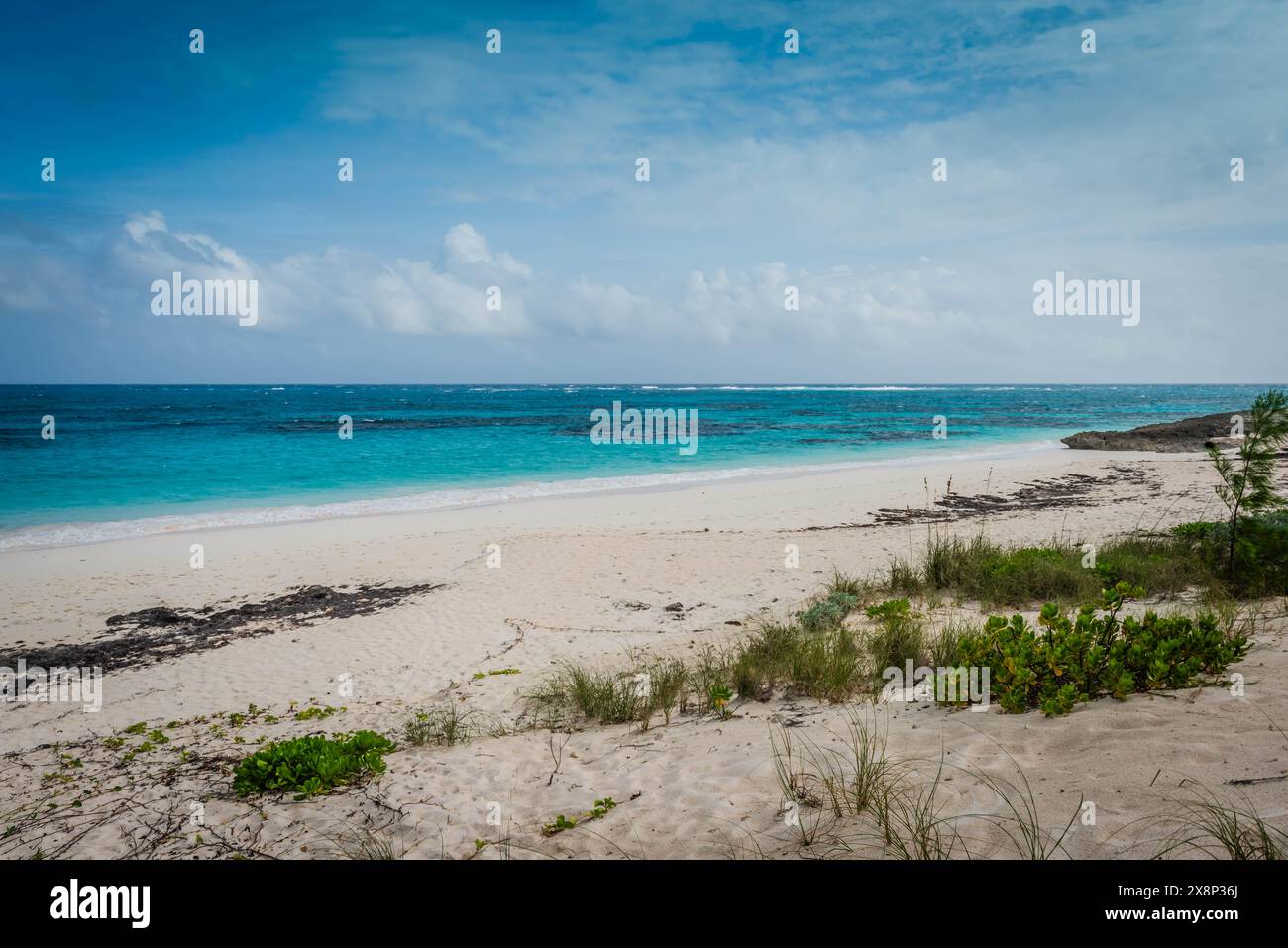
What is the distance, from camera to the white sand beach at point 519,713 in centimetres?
363

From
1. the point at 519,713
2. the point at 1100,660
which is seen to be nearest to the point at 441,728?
the point at 519,713

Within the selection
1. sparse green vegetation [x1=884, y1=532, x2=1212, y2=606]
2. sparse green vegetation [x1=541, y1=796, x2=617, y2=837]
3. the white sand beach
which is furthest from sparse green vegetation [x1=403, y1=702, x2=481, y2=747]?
sparse green vegetation [x1=884, y1=532, x2=1212, y2=606]

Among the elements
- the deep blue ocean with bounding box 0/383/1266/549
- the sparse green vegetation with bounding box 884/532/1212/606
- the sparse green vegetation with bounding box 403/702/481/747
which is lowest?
the sparse green vegetation with bounding box 403/702/481/747

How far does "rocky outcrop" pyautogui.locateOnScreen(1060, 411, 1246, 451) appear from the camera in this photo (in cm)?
3294

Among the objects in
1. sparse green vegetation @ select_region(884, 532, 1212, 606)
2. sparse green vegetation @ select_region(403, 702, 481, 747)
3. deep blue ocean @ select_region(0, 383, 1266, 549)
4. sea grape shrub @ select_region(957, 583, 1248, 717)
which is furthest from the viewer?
deep blue ocean @ select_region(0, 383, 1266, 549)

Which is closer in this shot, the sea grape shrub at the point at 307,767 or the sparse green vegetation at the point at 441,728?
the sea grape shrub at the point at 307,767

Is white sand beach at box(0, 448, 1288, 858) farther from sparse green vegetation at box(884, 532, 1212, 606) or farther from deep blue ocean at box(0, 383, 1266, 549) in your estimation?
deep blue ocean at box(0, 383, 1266, 549)

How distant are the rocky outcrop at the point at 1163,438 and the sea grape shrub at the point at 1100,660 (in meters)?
34.8

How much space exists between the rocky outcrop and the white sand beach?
21.2 m

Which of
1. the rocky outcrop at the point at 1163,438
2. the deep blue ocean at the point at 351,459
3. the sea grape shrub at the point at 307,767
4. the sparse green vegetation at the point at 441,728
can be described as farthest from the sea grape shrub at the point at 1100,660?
the rocky outcrop at the point at 1163,438

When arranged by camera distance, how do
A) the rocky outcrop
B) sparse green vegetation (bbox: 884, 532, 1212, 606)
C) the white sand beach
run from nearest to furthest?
1. the white sand beach
2. sparse green vegetation (bbox: 884, 532, 1212, 606)
3. the rocky outcrop

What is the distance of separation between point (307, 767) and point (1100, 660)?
5706 mm

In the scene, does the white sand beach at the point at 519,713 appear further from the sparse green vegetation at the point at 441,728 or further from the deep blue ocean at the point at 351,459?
the deep blue ocean at the point at 351,459
